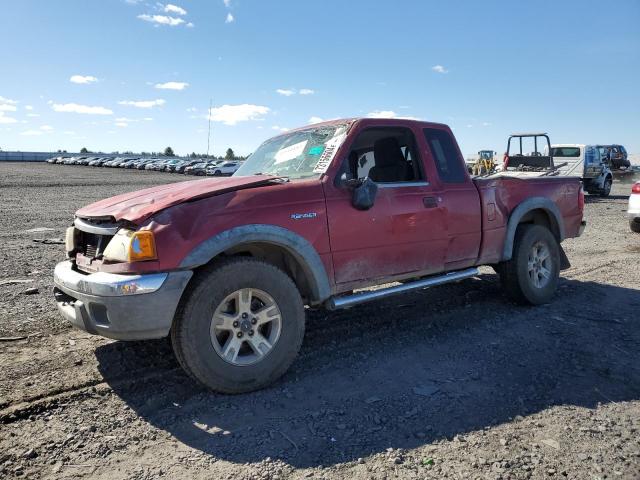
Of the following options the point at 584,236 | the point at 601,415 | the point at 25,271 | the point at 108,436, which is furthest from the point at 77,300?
the point at 584,236

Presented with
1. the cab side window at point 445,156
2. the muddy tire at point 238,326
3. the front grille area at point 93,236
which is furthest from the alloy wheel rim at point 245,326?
the cab side window at point 445,156

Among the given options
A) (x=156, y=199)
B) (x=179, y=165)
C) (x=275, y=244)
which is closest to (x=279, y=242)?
(x=275, y=244)

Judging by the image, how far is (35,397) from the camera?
3.31m

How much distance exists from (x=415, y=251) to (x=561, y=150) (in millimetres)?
19344

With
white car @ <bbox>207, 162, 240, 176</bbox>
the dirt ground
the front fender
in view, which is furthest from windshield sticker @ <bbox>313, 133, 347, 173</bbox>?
white car @ <bbox>207, 162, 240, 176</bbox>

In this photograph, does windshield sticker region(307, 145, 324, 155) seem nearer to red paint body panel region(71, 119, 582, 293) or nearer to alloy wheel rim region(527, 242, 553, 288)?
red paint body panel region(71, 119, 582, 293)

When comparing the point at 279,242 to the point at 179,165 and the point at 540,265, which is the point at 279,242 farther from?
the point at 179,165

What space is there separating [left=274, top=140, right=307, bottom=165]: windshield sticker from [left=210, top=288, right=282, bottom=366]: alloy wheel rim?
1522mm

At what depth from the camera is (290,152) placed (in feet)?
14.9

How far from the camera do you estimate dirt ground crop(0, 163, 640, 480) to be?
8.70ft

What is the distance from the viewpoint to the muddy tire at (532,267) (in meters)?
5.38

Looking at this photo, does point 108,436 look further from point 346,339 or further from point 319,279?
point 346,339

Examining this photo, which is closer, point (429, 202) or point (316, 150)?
point (316, 150)

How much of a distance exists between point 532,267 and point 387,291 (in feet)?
7.39
